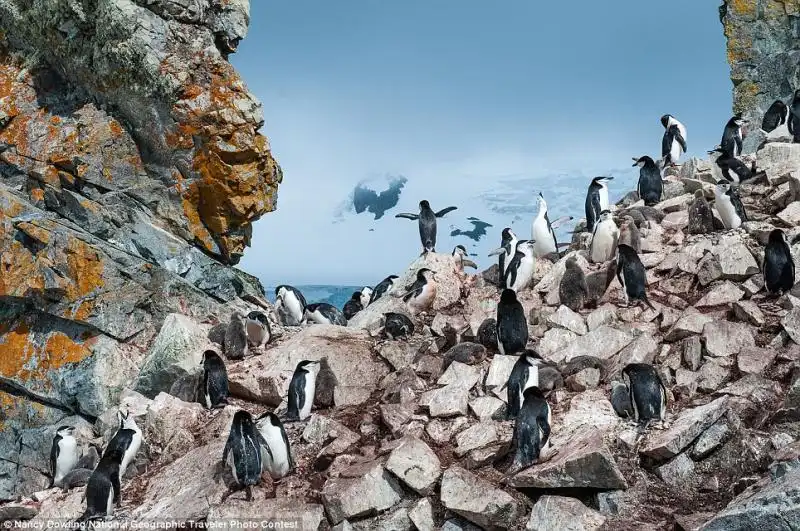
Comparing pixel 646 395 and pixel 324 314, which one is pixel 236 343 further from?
pixel 646 395

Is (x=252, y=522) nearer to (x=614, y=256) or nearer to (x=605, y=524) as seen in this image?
(x=605, y=524)

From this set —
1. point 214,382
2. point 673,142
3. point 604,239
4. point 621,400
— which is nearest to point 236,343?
point 214,382

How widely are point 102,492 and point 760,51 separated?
24.9 meters

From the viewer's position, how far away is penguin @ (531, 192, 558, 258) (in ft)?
42.5

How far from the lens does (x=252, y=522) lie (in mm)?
7242

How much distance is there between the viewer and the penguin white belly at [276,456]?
8148mm

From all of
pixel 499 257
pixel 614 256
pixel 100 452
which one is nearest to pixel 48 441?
pixel 100 452

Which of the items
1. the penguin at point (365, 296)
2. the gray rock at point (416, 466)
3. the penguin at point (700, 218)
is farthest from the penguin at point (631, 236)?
the penguin at point (365, 296)

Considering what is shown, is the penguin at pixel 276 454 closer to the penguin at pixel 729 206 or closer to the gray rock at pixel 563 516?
the gray rock at pixel 563 516

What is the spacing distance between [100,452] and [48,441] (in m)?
3.08

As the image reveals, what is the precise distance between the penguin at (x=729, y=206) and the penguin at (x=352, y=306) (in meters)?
8.34

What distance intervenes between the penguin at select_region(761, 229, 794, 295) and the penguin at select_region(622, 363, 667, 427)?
3.05 meters

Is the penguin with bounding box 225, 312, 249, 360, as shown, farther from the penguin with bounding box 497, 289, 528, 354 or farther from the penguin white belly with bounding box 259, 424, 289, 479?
the penguin with bounding box 497, 289, 528, 354

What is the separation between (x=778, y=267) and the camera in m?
9.63
